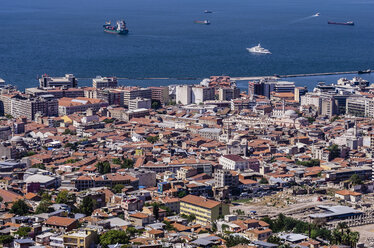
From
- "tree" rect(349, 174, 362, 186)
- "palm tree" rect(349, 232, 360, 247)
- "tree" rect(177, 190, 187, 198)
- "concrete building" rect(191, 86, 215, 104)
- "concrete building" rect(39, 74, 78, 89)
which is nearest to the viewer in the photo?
"palm tree" rect(349, 232, 360, 247)

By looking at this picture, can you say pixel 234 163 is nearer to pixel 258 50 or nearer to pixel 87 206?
pixel 87 206

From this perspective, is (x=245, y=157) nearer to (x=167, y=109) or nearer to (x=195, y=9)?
(x=167, y=109)

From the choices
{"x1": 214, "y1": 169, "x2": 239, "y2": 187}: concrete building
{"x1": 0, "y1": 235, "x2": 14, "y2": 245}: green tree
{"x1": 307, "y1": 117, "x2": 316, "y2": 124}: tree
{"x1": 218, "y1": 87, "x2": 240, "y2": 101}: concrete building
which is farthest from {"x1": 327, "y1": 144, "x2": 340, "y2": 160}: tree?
{"x1": 0, "y1": 235, "x2": 14, "y2": 245}: green tree

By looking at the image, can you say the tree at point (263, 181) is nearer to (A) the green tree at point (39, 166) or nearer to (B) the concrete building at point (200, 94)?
(A) the green tree at point (39, 166)

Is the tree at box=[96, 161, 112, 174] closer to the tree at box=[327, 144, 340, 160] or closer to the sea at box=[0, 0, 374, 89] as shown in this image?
the tree at box=[327, 144, 340, 160]

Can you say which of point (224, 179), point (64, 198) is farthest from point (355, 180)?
point (64, 198)

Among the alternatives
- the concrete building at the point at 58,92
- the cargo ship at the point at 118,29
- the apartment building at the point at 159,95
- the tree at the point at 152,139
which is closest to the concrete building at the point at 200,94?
the apartment building at the point at 159,95
